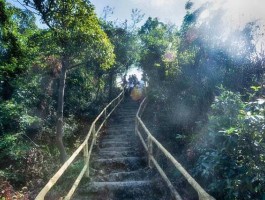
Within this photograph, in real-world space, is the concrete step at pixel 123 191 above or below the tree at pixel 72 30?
below

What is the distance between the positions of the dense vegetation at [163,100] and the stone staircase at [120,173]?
1.05 m

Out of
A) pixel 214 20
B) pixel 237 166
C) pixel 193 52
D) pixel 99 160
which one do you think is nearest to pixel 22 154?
pixel 99 160

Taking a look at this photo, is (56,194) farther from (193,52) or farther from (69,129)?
(193,52)

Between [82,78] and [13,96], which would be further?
[82,78]

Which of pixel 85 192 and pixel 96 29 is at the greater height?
pixel 96 29

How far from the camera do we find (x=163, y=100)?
1402 cm

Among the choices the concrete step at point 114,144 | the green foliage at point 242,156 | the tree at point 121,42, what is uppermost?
the tree at point 121,42

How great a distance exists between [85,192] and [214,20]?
8.89 meters

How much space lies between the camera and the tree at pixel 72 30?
799cm

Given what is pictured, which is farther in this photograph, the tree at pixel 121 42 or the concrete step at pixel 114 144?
the tree at pixel 121 42

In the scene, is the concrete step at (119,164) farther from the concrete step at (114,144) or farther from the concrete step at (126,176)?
the concrete step at (114,144)

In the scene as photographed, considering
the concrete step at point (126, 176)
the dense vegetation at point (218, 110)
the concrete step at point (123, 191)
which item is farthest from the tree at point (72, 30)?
the dense vegetation at point (218, 110)

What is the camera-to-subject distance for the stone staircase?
5906 mm

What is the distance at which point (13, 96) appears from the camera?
462 inches
